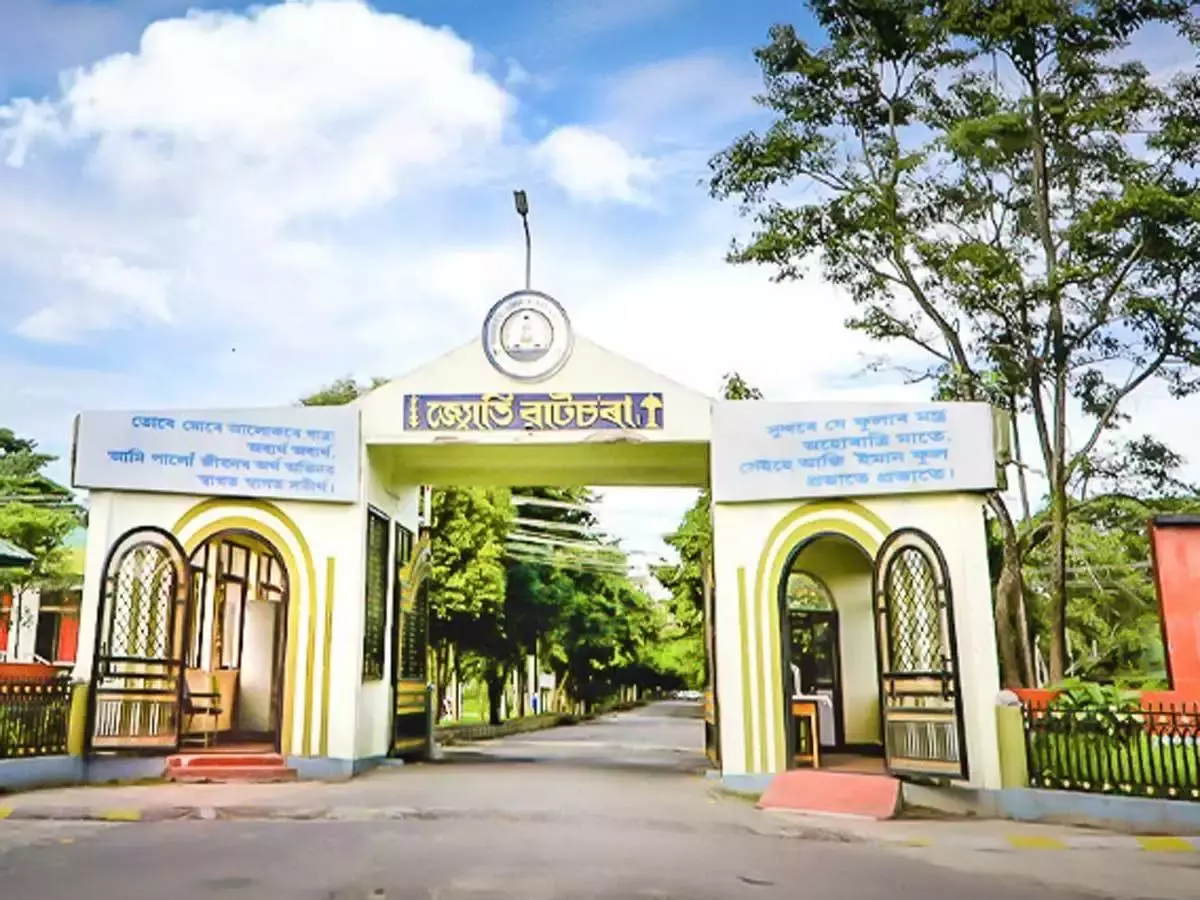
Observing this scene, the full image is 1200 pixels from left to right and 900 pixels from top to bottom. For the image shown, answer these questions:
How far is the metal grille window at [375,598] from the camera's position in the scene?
12.4 m

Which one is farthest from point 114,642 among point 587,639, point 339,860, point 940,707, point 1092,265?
point 587,639

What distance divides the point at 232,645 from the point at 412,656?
3028 mm

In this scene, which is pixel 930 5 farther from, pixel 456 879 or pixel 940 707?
pixel 456 879

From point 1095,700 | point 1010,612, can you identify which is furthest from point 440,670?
point 1095,700

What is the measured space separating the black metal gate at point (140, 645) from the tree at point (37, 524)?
9.43 m

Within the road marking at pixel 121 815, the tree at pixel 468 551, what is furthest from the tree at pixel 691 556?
the road marking at pixel 121 815

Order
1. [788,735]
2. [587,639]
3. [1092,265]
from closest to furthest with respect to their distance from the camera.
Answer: [788,735] → [1092,265] → [587,639]

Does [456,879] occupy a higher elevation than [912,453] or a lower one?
lower

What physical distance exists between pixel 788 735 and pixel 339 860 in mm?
5897

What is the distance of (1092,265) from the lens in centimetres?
1532

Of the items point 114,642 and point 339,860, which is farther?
point 114,642

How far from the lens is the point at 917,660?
11.1m

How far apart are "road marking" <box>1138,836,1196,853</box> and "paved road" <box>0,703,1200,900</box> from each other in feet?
1.97

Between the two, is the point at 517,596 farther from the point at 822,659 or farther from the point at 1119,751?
the point at 1119,751
